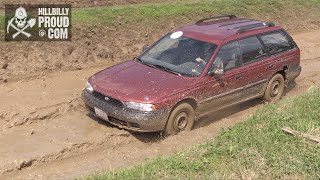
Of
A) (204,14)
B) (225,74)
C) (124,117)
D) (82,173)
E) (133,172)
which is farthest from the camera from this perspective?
(204,14)

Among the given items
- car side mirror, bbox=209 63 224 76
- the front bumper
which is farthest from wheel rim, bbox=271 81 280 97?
the front bumper

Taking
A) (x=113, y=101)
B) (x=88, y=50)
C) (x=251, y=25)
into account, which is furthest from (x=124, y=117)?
(x=88, y=50)

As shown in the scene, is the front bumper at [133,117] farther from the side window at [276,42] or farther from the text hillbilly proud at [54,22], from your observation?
the text hillbilly proud at [54,22]

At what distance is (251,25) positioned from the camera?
9.59m

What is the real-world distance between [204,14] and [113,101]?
29.5 ft

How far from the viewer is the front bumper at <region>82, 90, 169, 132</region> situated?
7.58 metres

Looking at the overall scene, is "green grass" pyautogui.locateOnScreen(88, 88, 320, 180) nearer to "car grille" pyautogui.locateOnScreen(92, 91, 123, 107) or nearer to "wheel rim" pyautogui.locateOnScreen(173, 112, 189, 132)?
"wheel rim" pyautogui.locateOnScreen(173, 112, 189, 132)

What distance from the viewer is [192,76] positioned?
8.27m

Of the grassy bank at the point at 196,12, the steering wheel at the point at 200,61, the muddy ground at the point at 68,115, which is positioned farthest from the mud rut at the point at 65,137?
the grassy bank at the point at 196,12

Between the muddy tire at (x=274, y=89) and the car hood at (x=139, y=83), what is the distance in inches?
98.6

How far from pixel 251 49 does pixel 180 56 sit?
5.32ft

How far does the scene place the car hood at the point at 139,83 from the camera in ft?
25.1

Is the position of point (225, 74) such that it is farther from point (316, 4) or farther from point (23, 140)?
point (316, 4)

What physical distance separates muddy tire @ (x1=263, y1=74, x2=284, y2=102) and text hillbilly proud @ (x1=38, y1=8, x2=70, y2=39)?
17.9 feet
